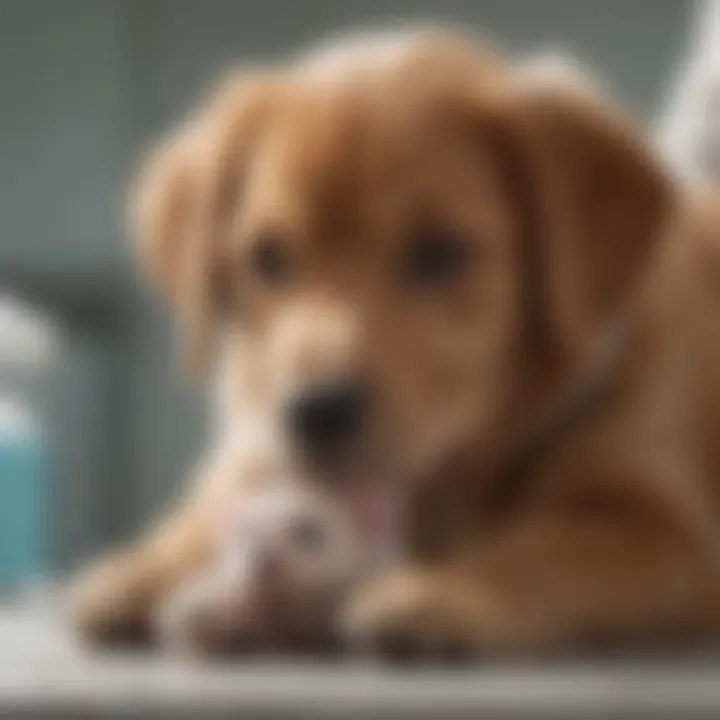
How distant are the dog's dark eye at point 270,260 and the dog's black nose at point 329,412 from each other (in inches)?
4.3

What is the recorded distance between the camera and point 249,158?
0.89 m

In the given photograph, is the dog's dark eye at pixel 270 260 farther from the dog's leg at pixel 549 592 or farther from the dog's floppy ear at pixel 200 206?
the dog's leg at pixel 549 592

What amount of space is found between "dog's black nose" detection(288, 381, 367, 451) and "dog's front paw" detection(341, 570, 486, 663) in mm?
100

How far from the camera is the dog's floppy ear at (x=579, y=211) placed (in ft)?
2.77

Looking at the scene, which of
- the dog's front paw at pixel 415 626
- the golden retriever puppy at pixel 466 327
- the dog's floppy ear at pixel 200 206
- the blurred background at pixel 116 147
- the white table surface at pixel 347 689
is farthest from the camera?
the blurred background at pixel 116 147

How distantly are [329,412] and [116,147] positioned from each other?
4.00ft

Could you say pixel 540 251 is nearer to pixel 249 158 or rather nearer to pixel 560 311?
pixel 560 311

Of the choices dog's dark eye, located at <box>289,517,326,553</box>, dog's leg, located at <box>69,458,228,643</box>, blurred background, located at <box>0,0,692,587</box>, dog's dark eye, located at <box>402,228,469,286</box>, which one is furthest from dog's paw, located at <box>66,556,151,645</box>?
blurred background, located at <box>0,0,692,587</box>

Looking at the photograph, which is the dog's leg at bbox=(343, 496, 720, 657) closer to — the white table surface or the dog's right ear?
the white table surface

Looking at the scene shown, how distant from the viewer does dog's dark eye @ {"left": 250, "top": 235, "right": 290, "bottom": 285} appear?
833 millimetres

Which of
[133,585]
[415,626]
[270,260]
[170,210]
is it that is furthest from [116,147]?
[415,626]

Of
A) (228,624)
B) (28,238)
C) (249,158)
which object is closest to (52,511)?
(28,238)

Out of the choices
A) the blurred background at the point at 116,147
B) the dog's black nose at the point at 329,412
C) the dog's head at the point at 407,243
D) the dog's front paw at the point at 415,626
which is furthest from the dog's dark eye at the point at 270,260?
the blurred background at the point at 116,147

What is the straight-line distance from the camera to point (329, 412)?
0.75 m
